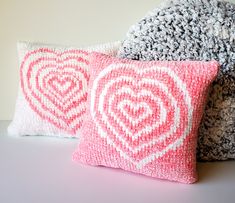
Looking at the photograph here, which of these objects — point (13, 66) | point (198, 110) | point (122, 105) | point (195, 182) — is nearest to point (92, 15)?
point (13, 66)

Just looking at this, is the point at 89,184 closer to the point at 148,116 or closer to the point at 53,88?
the point at 148,116

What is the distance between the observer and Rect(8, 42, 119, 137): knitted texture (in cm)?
104

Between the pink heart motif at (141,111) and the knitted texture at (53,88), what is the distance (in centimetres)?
20

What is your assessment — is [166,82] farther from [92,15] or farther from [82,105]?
[92,15]

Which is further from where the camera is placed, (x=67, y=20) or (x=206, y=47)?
(x=67, y=20)

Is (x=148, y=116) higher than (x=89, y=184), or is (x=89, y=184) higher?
(x=148, y=116)

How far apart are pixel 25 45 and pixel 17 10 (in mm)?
164

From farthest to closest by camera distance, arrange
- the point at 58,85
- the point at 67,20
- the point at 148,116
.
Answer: the point at 67,20 → the point at 58,85 → the point at 148,116

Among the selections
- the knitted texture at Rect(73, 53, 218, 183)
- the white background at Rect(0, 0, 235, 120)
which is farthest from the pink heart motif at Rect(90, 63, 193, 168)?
the white background at Rect(0, 0, 235, 120)

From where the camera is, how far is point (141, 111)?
812 mm

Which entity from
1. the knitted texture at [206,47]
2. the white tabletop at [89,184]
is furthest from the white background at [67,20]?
the white tabletop at [89,184]

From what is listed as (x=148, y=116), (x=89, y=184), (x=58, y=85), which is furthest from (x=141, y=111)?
(x=58, y=85)

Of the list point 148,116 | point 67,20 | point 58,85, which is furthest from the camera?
point 67,20

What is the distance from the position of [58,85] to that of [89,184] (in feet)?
1.24
